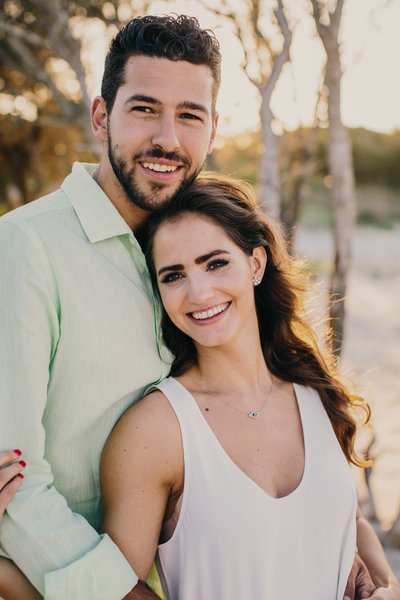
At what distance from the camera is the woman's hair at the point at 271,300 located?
2547 mm

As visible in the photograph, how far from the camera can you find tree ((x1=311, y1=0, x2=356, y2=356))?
3918 millimetres

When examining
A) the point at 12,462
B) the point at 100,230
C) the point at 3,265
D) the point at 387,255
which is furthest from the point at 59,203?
the point at 387,255

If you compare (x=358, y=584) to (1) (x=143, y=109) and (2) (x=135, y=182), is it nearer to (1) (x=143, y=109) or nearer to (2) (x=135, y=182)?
(2) (x=135, y=182)

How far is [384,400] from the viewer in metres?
8.88

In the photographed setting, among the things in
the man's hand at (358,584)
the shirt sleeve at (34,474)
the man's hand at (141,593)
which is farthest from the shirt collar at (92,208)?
the man's hand at (358,584)

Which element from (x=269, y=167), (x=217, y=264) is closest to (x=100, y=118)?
(x=217, y=264)

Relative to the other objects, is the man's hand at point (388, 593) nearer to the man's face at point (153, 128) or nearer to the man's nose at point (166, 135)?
the man's face at point (153, 128)

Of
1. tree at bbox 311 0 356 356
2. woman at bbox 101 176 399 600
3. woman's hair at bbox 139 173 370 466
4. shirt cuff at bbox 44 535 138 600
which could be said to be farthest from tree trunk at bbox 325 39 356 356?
shirt cuff at bbox 44 535 138 600

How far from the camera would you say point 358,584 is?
8.39 ft

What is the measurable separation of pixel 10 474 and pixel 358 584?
1290 mm

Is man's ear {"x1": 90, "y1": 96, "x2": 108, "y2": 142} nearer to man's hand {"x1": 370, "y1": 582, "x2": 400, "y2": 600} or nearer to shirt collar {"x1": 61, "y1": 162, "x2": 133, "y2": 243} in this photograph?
shirt collar {"x1": 61, "y1": 162, "x2": 133, "y2": 243}

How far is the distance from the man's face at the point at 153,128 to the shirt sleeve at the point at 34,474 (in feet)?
1.65

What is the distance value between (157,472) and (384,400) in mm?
7025

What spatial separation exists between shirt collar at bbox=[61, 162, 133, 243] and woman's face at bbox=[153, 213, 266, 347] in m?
0.17
